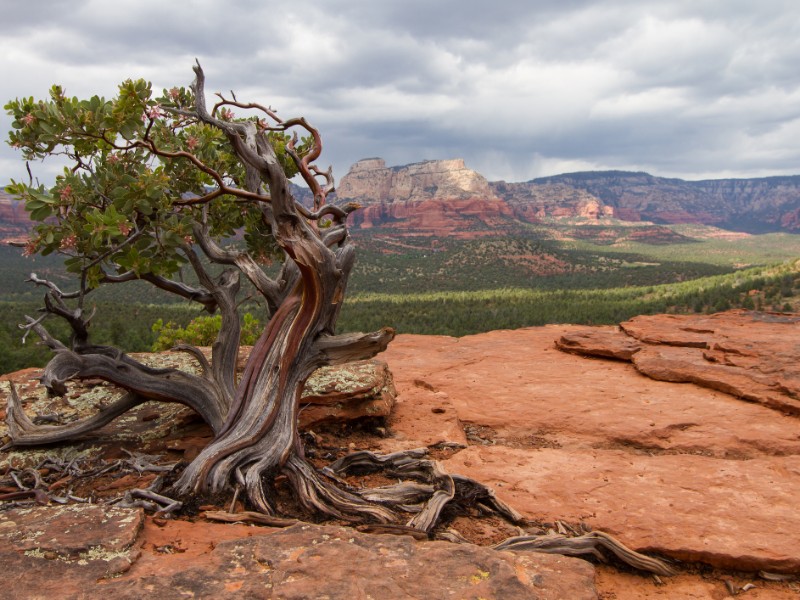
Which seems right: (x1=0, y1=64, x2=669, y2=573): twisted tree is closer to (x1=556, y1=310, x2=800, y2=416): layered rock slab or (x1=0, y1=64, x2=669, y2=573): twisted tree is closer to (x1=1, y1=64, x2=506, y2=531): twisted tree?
(x1=1, y1=64, x2=506, y2=531): twisted tree

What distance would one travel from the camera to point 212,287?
27.2ft

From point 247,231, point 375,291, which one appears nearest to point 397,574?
point 247,231

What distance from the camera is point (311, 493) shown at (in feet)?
18.4

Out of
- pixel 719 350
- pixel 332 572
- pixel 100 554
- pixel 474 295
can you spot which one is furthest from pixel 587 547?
pixel 474 295

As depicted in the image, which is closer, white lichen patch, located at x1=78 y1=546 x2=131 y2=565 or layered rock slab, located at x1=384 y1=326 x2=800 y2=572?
white lichen patch, located at x1=78 y1=546 x2=131 y2=565

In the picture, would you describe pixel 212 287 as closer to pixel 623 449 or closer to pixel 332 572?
pixel 332 572

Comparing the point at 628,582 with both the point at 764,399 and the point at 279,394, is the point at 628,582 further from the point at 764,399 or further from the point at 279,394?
the point at 764,399

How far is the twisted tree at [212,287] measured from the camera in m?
5.75

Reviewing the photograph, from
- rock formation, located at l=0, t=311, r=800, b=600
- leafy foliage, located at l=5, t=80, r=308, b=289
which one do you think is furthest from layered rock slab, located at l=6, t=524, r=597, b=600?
leafy foliage, located at l=5, t=80, r=308, b=289

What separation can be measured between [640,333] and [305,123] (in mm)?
11191

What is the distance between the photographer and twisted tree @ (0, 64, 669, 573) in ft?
18.9

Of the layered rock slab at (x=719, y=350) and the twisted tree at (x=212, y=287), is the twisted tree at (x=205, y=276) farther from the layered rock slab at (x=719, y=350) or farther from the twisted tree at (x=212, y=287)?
the layered rock slab at (x=719, y=350)

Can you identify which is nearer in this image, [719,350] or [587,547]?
[587,547]

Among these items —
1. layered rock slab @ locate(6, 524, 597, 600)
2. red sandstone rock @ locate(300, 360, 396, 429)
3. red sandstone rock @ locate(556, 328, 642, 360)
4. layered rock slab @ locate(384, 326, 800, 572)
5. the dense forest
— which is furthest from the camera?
the dense forest
